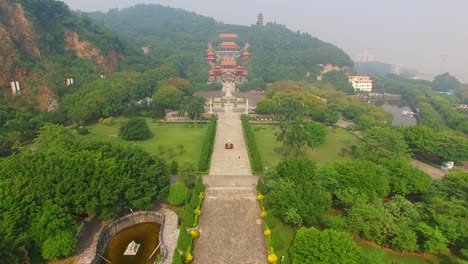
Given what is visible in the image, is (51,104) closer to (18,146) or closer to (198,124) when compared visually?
(18,146)

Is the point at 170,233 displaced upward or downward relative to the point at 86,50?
downward

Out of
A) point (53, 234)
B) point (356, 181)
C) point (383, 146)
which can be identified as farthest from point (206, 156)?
point (383, 146)

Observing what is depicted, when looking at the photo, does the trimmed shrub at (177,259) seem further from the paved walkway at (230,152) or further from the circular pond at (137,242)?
the paved walkway at (230,152)

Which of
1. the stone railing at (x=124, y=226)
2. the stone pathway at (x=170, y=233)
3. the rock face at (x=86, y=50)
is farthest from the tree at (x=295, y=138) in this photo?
the rock face at (x=86, y=50)

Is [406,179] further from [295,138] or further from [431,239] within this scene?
[295,138]

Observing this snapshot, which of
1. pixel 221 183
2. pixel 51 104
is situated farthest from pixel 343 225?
pixel 51 104

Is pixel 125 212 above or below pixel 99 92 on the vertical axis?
below
